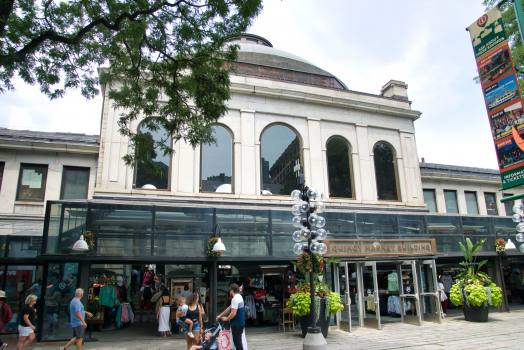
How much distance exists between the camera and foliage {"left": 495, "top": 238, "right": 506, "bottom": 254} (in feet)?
61.3

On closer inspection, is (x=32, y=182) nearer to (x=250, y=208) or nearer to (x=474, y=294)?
(x=250, y=208)

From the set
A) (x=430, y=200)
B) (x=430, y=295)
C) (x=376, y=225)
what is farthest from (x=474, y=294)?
(x=430, y=200)

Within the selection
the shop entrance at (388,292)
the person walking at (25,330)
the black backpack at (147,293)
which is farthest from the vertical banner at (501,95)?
the black backpack at (147,293)

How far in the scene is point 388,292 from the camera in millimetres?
17188

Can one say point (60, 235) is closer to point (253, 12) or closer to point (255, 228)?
point (255, 228)

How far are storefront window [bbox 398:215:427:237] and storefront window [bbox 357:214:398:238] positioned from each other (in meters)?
0.41

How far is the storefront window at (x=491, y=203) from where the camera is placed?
24.9 m

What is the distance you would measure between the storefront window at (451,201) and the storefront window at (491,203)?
2758 millimetres

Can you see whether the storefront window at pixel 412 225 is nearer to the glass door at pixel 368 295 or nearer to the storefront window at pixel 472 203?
the glass door at pixel 368 295

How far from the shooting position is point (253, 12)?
35.7 ft

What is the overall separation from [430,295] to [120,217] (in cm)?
1295

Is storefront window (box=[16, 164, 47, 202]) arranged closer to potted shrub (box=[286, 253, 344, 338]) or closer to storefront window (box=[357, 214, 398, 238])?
potted shrub (box=[286, 253, 344, 338])

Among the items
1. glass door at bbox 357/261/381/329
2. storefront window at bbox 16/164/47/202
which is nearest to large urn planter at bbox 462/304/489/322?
glass door at bbox 357/261/381/329

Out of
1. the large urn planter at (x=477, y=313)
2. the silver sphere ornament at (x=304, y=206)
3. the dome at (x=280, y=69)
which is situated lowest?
the large urn planter at (x=477, y=313)
